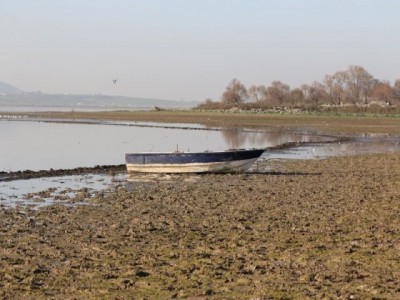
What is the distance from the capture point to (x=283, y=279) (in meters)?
9.21

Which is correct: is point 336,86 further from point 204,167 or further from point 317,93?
point 204,167

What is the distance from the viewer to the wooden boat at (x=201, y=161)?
2625 cm

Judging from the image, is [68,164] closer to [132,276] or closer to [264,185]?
[264,185]

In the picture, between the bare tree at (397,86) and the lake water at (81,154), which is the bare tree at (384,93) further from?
the lake water at (81,154)

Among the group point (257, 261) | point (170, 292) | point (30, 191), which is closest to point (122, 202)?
point (30, 191)

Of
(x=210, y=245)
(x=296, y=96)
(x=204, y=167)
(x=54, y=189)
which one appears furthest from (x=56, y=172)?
(x=296, y=96)

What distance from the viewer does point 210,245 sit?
A: 11.9 metres

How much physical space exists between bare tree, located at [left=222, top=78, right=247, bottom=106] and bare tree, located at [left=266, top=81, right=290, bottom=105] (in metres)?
6.08

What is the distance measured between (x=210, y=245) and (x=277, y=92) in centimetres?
13720

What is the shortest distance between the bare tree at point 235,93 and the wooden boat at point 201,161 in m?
118

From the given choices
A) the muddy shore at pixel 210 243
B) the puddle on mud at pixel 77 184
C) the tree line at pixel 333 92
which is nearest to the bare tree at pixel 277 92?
the tree line at pixel 333 92

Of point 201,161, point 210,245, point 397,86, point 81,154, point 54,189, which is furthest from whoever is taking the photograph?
point 397,86

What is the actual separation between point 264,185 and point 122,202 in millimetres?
6060

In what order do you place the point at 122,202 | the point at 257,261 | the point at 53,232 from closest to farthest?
the point at 257,261 < the point at 53,232 < the point at 122,202
